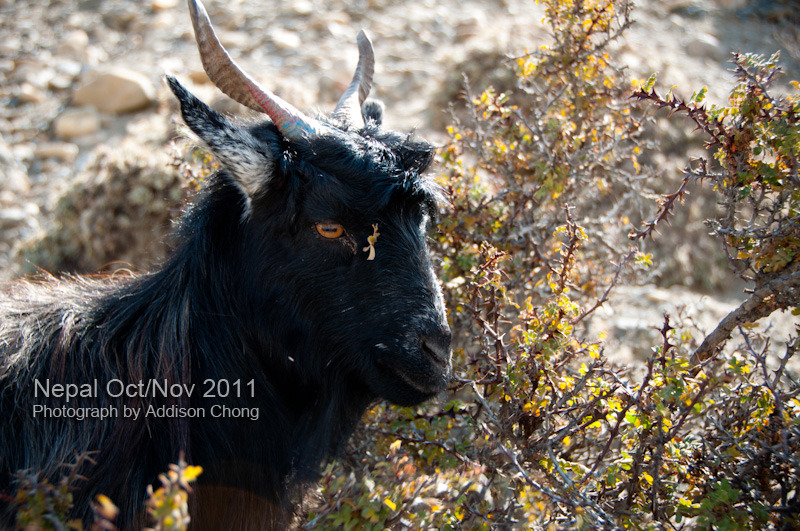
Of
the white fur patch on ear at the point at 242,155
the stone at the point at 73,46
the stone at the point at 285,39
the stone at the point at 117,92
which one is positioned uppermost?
the white fur patch on ear at the point at 242,155

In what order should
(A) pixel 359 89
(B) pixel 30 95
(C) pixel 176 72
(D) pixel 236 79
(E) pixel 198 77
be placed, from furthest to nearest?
(B) pixel 30 95 < (E) pixel 198 77 < (C) pixel 176 72 < (A) pixel 359 89 < (D) pixel 236 79

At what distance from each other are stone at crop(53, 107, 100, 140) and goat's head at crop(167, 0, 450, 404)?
723 centimetres

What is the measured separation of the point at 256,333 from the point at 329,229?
63 centimetres

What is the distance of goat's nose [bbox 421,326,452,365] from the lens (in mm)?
2625

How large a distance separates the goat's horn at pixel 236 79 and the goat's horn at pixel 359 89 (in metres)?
0.55

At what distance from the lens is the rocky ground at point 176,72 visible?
261 inches

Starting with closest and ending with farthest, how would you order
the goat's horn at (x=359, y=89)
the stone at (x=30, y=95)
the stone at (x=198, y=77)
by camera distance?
the goat's horn at (x=359, y=89), the stone at (x=198, y=77), the stone at (x=30, y=95)

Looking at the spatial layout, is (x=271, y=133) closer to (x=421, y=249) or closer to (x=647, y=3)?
(x=421, y=249)

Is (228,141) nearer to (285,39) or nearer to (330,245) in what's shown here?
(330,245)

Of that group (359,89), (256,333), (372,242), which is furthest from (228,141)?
(359,89)

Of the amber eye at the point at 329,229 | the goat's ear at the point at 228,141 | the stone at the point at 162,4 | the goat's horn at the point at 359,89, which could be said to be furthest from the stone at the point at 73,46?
the amber eye at the point at 329,229

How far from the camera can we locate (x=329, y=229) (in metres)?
2.65

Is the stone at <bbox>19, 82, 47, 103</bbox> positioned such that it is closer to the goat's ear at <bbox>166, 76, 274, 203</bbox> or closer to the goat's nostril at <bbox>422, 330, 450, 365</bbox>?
the goat's ear at <bbox>166, 76, 274, 203</bbox>

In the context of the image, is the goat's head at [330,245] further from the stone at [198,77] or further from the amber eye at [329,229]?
the stone at [198,77]
